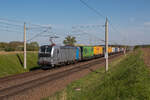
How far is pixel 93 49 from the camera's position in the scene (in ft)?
143

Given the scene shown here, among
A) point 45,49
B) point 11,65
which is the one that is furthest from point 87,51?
point 11,65

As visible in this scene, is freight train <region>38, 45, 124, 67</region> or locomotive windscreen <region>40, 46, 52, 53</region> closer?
freight train <region>38, 45, 124, 67</region>

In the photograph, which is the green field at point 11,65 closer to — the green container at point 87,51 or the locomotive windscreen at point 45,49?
the locomotive windscreen at point 45,49

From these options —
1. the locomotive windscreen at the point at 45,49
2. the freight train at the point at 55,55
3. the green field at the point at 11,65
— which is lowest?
the green field at the point at 11,65

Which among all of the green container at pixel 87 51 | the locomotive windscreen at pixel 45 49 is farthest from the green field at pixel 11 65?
the green container at pixel 87 51

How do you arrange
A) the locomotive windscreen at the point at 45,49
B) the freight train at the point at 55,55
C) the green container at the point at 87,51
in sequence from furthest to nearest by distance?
the green container at the point at 87,51
the locomotive windscreen at the point at 45,49
the freight train at the point at 55,55

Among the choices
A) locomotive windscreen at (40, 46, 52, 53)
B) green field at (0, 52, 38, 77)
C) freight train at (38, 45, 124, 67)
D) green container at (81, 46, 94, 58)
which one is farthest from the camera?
green container at (81, 46, 94, 58)

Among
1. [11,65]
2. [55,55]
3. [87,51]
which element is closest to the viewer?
[55,55]

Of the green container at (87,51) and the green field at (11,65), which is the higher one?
the green container at (87,51)

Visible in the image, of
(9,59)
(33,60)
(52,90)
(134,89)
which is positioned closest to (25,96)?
(52,90)

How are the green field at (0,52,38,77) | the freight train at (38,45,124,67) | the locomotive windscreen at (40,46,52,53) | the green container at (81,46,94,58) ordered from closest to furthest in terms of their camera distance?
1. the green field at (0,52,38,77)
2. the freight train at (38,45,124,67)
3. the locomotive windscreen at (40,46,52,53)
4. the green container at (81,46,94,58)

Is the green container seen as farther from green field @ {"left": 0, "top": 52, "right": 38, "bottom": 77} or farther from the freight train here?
green field @ {"left": 0, "top": 52, "right": 38, "bottom": 77}

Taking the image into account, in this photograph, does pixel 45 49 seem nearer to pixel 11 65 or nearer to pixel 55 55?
pixel 55 55

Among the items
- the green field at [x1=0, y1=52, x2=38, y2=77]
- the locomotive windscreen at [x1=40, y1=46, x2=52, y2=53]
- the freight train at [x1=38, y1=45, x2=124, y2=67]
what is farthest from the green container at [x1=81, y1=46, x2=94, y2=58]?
the locomotive windscreen at [x1=40, y1=46, x2=52, y2=53]
